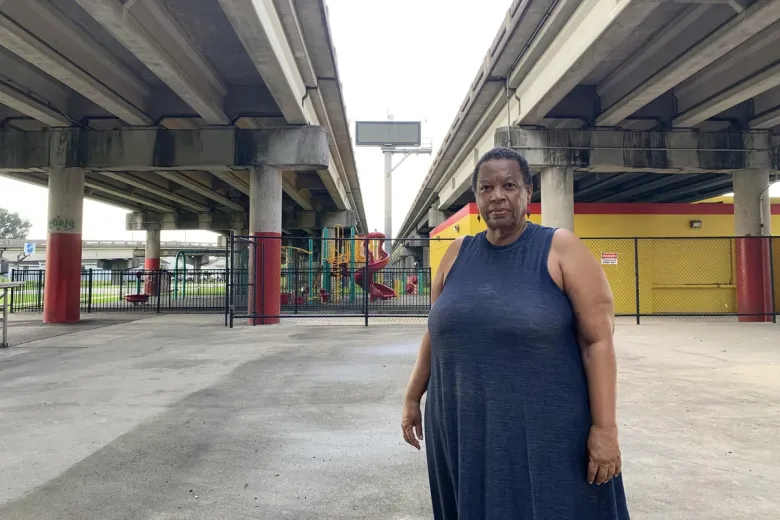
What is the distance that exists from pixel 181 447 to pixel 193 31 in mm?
8245

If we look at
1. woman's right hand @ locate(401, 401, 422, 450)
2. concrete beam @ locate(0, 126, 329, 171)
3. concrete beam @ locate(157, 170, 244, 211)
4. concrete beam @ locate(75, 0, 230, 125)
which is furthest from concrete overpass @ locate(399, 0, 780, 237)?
concrete beam @ locate(157, 170, 244, 211)

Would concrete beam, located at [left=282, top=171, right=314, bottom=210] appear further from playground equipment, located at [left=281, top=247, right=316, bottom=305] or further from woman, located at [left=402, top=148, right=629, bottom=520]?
woman, located at [left=402, top=148, right=629, bottom=520]

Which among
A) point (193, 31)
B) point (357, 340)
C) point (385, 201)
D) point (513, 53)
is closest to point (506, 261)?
point (357, 340)

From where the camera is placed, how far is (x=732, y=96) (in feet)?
33.8

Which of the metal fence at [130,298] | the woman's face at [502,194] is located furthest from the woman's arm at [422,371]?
the metal fence at [130,298]

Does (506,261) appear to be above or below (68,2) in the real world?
below

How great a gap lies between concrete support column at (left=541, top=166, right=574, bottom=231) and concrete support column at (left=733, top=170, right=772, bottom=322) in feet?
15.3

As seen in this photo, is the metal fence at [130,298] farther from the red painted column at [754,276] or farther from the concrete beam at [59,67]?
the red painted column at [754,276]

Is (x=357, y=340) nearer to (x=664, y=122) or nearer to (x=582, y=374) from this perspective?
(x=582, y=374)

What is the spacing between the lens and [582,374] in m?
1.63

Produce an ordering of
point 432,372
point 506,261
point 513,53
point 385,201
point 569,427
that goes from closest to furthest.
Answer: point 569,427, point 506,261, point 432,372, point 513,53, point 385,201

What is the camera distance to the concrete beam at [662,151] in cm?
1278

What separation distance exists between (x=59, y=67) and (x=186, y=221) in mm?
24715

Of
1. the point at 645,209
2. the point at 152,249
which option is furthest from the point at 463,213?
the point at 152,249
